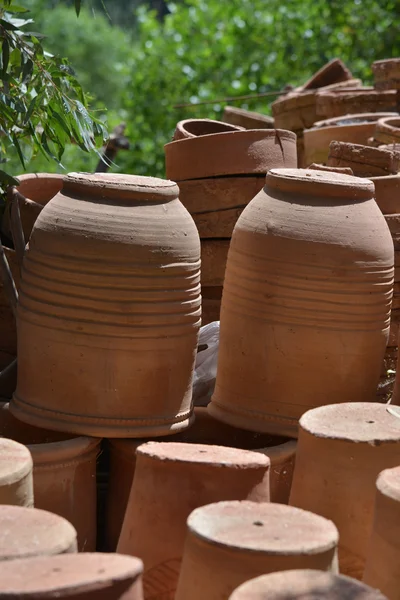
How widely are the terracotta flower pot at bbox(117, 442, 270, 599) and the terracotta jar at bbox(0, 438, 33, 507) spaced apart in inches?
12.7

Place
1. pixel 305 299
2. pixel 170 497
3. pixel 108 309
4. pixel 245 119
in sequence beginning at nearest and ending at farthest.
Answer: pixel 170 497 → pixel 108 309 → pixel 305 299 → pixel 245 119

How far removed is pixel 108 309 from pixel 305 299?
687 mm

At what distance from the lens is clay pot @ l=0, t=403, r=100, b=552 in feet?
11.6

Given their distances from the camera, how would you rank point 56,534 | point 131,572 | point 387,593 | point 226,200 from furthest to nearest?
point 226,200
point 387,593
point 56,534
point 131,572

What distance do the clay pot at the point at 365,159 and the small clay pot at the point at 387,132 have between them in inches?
27.7

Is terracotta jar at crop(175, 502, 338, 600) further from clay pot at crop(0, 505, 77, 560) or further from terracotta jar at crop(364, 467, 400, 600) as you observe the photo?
clay pot at crop(0, 505, 77, 560)

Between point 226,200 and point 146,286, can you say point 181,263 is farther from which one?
point 226,200

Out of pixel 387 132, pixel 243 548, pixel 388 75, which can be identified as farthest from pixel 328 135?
pixel 243 548

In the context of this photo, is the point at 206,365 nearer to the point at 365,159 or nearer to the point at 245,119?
the point at 365,159

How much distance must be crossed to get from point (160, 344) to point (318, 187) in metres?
0.79

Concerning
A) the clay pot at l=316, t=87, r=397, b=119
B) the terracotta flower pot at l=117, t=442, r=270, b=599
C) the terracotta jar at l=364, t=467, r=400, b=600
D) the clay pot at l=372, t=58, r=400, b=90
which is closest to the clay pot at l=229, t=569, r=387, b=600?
the terracotta jar at l=364, t=467, r=400, b=600

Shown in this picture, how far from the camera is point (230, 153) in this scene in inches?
174

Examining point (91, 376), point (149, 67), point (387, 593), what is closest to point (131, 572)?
point (387, 593)

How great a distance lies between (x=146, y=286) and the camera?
3.54 m
